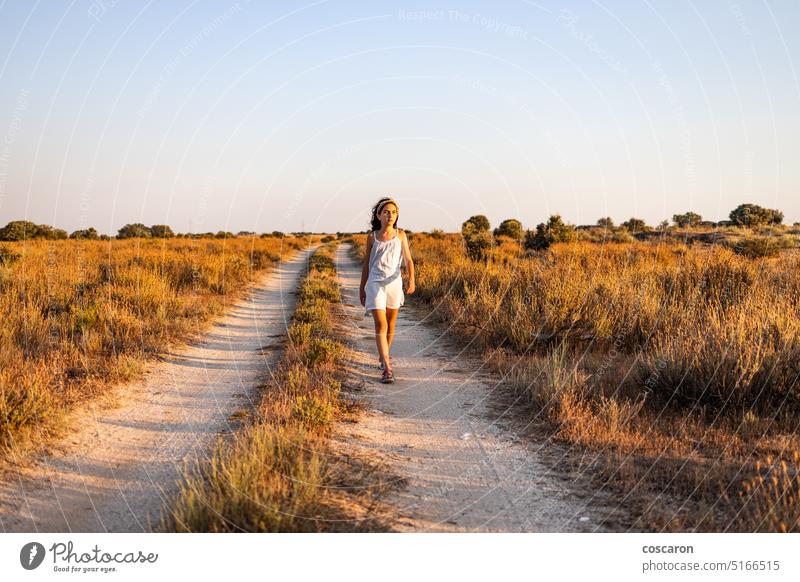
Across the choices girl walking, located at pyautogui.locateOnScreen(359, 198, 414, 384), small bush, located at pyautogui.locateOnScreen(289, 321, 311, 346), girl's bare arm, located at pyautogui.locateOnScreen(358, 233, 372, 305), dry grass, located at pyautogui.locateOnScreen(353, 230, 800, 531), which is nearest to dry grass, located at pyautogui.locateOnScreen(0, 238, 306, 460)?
small bush, located at pyautogui.locateOnScreen(289, 321, 311, 346)

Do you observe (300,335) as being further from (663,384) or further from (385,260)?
(663,384)

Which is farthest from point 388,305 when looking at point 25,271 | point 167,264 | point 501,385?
point 167,264

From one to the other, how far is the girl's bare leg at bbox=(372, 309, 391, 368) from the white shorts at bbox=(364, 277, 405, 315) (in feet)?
0.27

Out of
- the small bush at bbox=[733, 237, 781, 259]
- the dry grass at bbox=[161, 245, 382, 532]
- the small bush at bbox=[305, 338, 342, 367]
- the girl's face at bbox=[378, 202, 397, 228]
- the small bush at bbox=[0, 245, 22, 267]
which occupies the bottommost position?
the dry grass at bbox=[161, 245, 382, 532]

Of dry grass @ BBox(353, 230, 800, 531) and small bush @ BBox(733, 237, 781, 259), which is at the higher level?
small bush @ BBox(733, 237, 781, 259)

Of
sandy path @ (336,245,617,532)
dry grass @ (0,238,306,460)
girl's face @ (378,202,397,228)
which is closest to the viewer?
sandy path @ (336,245,617,532)

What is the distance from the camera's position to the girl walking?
24.4ft

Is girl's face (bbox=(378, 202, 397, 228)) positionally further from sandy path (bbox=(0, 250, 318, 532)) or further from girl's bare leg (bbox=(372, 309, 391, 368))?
sandy path (bbox=(0, 250, 318, 532))

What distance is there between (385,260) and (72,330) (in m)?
5.12

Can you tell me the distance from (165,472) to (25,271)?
1221 cm

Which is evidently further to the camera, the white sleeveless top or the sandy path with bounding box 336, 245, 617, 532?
the white sleeveless top

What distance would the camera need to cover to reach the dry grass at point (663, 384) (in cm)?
427

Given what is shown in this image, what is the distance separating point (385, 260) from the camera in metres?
7.43

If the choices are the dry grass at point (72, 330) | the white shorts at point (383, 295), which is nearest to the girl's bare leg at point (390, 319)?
the white shorts at point (383, 295)
